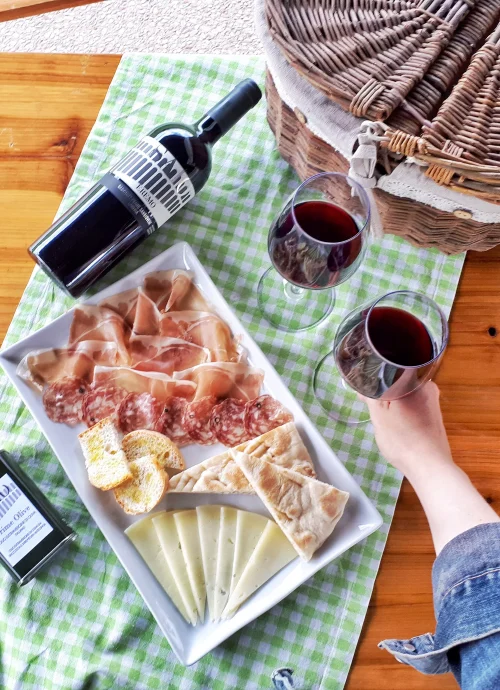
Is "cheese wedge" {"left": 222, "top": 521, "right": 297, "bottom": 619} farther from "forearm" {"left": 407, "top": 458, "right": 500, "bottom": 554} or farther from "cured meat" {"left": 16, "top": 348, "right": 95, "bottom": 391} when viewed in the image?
"cured meat" {"left": 16, "top": 348, "right": 95, "bottom": 391}

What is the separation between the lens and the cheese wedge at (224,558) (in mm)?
910

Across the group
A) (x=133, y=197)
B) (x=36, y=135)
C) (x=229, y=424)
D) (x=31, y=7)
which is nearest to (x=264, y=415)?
(x=229, y=424)

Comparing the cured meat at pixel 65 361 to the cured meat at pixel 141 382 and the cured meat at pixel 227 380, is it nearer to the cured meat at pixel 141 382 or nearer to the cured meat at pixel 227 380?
the cured meat at pixel 141 382

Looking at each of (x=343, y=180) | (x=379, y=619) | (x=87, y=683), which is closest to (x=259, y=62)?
(x=343, y=180)

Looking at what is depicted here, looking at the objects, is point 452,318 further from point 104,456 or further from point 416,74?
point 104,456

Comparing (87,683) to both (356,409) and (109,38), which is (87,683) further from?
(109,38)

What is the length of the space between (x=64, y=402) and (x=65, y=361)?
69 mm

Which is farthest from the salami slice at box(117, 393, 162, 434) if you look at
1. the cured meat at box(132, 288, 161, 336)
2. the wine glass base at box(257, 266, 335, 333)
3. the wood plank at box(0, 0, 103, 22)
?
the wood plank at box(0, 0, 103, 22)

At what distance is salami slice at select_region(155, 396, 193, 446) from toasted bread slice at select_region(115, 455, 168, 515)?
5 cm

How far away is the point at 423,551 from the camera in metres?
0.95

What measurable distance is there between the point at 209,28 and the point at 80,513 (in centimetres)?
141

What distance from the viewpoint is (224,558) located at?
92cm

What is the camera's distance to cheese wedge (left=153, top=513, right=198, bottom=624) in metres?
0.91

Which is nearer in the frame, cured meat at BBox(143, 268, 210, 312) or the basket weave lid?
the basket weave lid
